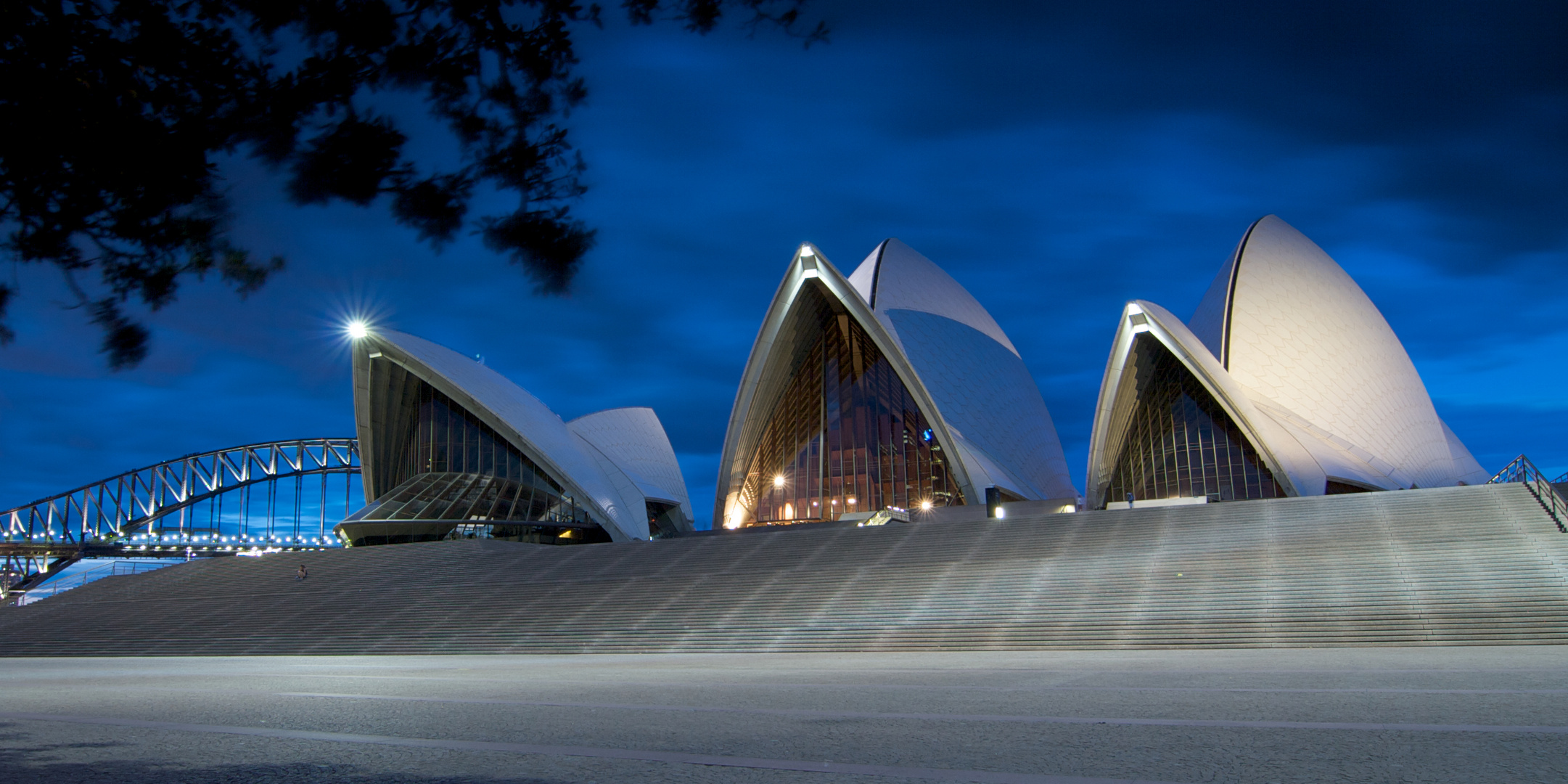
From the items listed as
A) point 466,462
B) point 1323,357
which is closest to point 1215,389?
point 1323,357

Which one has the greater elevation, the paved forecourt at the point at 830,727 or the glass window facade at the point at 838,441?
the glass window facade at the point at 838,441

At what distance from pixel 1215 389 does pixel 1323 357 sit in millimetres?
5490

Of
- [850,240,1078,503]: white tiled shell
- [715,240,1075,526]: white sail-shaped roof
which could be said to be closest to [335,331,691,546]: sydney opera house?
[715,240,1075,526]: white sail-shaped roof

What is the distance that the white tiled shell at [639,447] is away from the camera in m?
45.4

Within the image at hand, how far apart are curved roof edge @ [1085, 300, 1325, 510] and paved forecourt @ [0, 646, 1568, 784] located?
912 inches

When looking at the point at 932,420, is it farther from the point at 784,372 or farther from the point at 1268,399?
the point at 1268,399

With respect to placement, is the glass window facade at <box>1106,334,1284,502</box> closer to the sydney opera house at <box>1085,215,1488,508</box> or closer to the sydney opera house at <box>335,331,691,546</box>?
the sydney opera house at <box>1085,215,1488,508</box>

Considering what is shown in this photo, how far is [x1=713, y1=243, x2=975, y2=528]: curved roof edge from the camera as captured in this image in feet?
112

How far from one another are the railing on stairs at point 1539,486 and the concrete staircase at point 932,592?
287 millimetres

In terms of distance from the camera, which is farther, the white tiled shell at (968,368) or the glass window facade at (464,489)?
the white tiled shell at (968,368)

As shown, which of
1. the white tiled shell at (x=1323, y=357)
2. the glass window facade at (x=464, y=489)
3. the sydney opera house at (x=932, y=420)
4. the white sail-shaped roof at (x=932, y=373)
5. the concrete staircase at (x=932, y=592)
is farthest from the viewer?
the white sail-shaped roof at (x=932, y=373)

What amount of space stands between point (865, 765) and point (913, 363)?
3253 cm

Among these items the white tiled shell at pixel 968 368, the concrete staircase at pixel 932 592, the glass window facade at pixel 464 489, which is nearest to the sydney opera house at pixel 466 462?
the glass window facade at pixel 464 489

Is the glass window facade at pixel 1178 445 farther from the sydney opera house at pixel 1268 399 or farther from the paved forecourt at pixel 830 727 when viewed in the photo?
the paved forecourt at pixel 830 727
